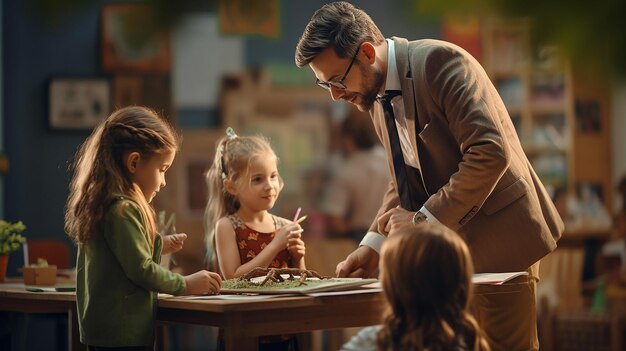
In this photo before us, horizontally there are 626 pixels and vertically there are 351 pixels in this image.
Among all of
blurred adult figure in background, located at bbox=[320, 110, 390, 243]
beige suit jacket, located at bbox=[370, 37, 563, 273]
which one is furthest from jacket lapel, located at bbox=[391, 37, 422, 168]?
blurred adult figure in background, located at bbox=[320, 110, 390, 243]

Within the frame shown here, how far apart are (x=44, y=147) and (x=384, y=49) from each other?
3.88 meters

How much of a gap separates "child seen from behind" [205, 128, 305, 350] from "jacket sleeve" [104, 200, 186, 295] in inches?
23.0

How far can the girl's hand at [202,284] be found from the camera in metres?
1.79

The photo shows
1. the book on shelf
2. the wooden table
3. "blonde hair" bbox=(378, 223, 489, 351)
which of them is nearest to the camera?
"blonde hair" bbox=(378, 223, 489, 351)

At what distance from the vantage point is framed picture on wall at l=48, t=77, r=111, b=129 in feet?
18.6

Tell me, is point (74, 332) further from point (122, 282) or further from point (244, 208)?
point (244, 208)

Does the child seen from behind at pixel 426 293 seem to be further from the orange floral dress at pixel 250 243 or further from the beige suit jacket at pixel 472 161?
the orange floral dress at pixel 250 243

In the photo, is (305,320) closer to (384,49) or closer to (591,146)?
(384,49)

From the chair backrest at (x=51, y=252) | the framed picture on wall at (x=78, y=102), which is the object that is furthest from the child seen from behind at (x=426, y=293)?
the framed picture on wall at (x=78, y=102)

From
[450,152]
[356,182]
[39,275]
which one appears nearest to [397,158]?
[450,152]

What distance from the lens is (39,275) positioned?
2.59m

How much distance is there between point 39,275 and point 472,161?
4.13 ft

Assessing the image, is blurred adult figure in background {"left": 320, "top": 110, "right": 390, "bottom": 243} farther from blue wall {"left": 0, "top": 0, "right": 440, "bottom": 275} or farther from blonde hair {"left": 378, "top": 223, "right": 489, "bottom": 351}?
blonde hair {"left": 378, "top": 223, "right": 489, "bottom": 351}

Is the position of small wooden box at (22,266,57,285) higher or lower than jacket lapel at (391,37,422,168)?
lower
